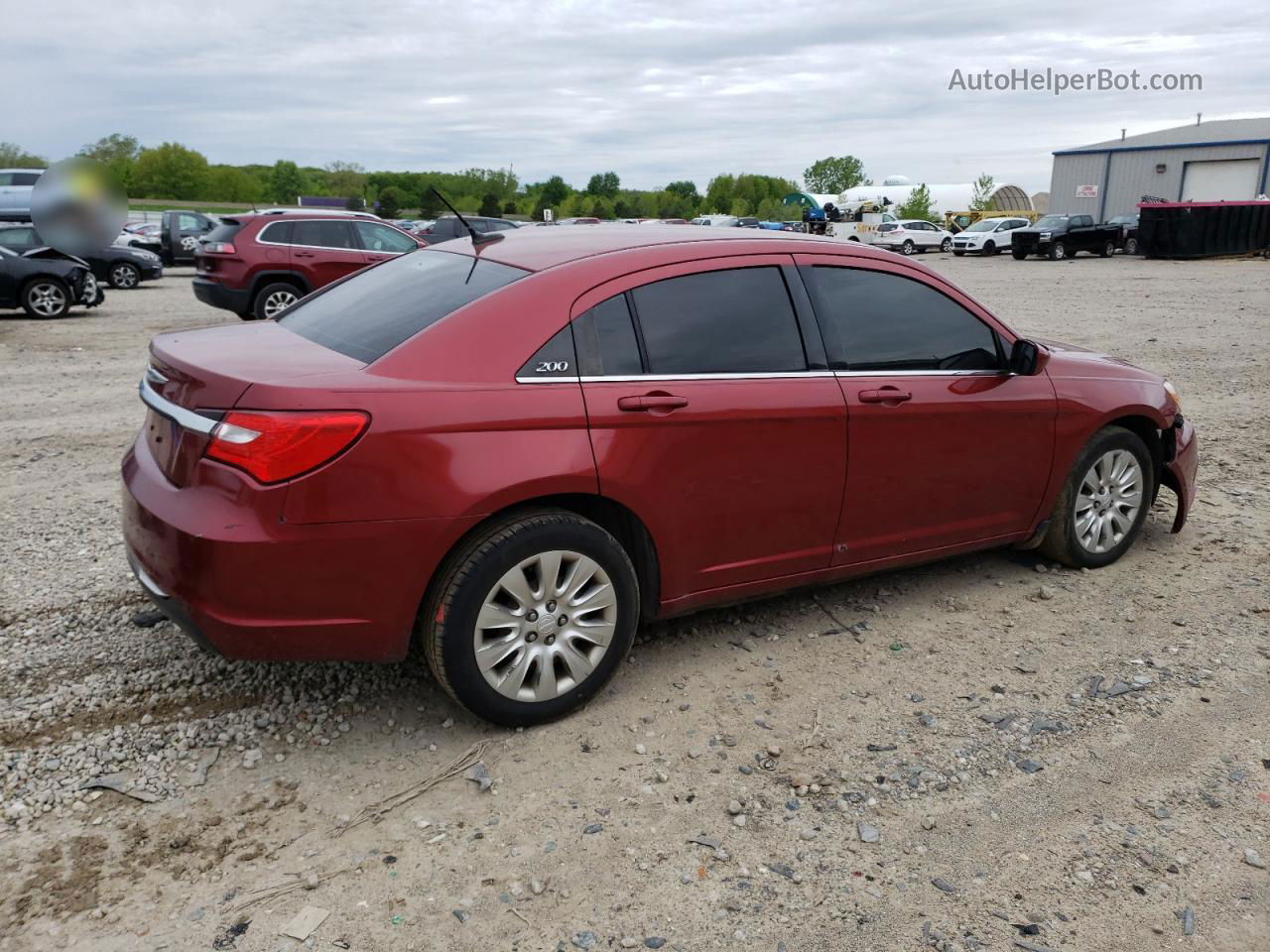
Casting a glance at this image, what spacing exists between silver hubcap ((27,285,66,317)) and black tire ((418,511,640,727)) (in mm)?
14645

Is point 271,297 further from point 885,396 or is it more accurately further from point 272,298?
point 885,396

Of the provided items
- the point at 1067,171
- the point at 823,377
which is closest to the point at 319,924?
the point at 823,377

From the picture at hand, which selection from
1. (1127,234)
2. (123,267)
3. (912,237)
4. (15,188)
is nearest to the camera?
(123,267)

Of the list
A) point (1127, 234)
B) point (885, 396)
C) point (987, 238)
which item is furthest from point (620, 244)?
point (987, 238)

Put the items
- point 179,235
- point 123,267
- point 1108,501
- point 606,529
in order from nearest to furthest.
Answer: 1. point 606,529
2. point 1108,501
3. point 123,267
4. point 179,235

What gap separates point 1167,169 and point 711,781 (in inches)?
2375

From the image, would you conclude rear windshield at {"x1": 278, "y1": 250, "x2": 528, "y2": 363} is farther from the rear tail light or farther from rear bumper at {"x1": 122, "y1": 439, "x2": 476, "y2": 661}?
rear bumper at {"x1": 122, "y1": 439, "x2": 476, "y2": 661}

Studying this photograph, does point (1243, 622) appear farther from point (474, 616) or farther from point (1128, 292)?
point (1128, 292)

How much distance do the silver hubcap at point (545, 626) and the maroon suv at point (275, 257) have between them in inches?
437

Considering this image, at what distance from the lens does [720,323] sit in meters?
3.87

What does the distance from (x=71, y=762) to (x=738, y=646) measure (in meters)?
2.44

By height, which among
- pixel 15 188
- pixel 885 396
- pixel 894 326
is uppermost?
pixel 15 188

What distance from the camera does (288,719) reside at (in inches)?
143

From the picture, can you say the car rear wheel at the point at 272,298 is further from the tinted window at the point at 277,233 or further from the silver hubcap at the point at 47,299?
the silver hubcap at the point at 47,299
